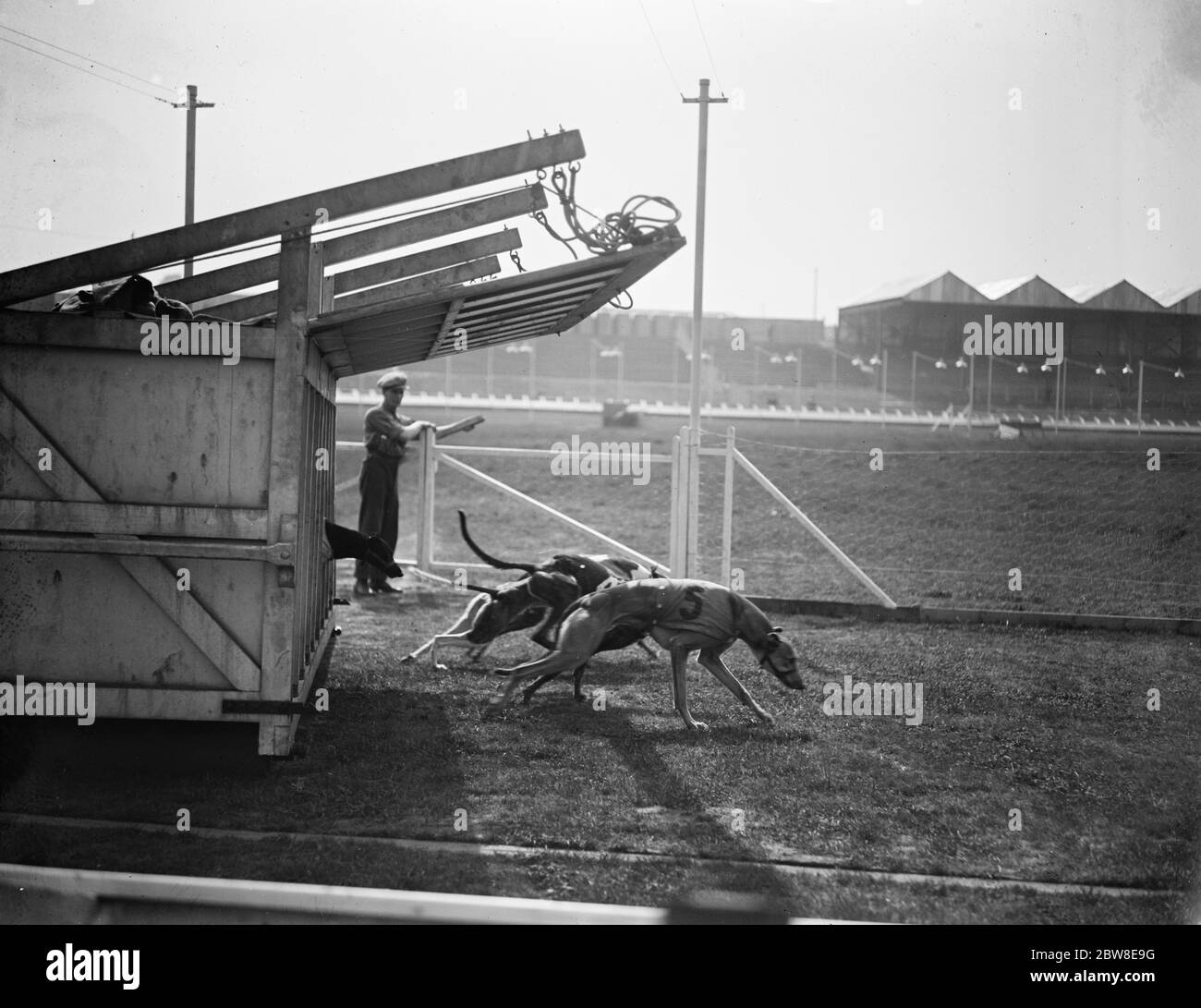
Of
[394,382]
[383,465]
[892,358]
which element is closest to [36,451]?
[394,382]

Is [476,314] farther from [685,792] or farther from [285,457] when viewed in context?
[685,792]

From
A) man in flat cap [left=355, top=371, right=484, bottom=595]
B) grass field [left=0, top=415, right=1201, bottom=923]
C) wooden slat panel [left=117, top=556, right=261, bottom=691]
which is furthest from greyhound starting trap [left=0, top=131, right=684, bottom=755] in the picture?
man in flat cap [left=355, top=371, right=484, bottom=595]

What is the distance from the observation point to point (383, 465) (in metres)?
13.6

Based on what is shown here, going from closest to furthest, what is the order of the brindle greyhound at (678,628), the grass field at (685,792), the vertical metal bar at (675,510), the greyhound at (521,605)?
1. the grass field at (685,792)
2. the brindle greyhound at (678,628)
3. the greyhound at (521,605)
4. the vertical metal bar at (675,510)

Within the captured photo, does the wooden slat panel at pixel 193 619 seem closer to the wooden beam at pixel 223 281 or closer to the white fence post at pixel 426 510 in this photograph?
the wooden beam at pixel 223 281

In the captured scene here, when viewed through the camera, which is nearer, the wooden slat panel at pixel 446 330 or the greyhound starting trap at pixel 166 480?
the greyhound starting trap at pixel 166 480

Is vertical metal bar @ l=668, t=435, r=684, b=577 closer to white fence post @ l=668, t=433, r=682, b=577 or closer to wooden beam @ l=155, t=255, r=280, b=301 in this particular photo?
white fence post @ l=668, t=433, r=682, b=577

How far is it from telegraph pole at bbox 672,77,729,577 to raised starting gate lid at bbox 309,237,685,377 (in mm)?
3652

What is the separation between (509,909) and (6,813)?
3419mm

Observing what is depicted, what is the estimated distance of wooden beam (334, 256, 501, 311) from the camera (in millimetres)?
7965

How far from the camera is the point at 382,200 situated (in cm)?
629

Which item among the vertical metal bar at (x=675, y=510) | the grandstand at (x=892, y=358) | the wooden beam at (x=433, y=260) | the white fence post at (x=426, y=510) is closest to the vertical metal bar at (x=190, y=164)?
the wooden beam at (x=433, y=260)

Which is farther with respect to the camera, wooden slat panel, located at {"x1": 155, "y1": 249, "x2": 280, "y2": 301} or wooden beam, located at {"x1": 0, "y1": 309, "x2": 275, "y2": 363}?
wooden slat panel, located at {"x1": 155, "y1": 249, "x2": 280, "y2": 301}

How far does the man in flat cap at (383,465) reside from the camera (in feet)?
42.8
